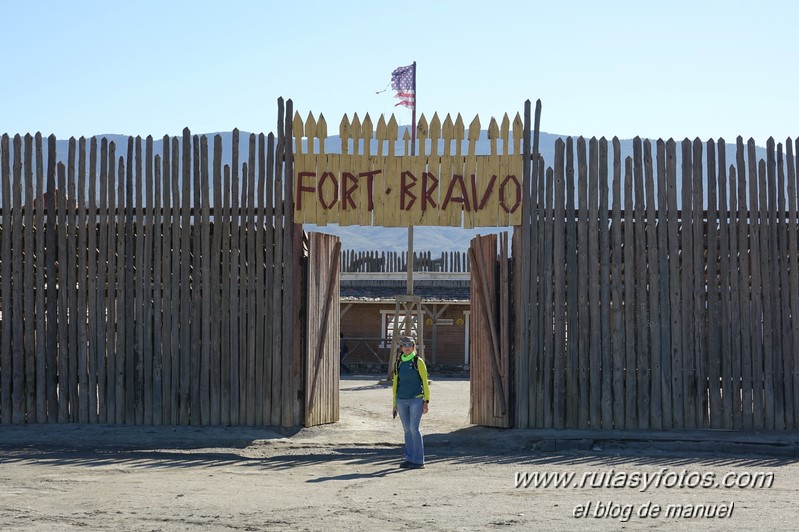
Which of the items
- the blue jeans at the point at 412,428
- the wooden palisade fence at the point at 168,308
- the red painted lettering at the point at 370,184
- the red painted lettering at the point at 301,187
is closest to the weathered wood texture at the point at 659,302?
the red painted lettering at the point at 370,184

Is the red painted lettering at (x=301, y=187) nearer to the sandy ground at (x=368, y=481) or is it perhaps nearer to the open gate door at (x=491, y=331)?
the open gate door at (x=491, y=331)

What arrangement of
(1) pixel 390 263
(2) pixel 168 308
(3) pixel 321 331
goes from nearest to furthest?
(2) pixel 168 308, (3) pixel 321 331, (1) pixel 390 263

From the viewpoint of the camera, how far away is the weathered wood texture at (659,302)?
507 inches

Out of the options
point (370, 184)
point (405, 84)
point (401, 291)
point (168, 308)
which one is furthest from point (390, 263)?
point (168, 308)

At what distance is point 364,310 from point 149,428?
843 inches

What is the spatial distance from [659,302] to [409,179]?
12.2 ft

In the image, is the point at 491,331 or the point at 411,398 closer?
the point at 411,398

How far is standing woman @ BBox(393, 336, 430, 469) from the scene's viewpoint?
1088 cm

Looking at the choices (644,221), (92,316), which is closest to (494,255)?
(644,221)

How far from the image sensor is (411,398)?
1109 cm

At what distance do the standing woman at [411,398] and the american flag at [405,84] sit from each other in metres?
14.7

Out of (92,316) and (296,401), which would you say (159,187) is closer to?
(92,316)

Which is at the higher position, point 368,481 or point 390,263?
point 390,263

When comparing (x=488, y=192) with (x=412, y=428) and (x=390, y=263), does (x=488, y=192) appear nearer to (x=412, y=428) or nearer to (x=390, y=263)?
(x=412, y=428)
